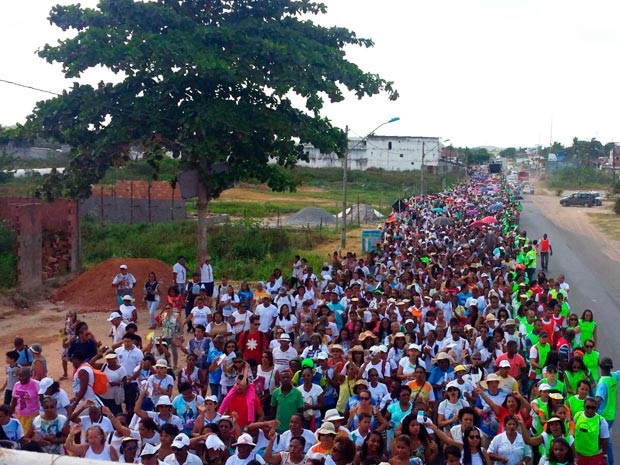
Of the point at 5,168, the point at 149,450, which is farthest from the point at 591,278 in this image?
the point at 5,168

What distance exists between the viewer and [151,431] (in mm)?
6320

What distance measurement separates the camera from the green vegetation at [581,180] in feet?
271

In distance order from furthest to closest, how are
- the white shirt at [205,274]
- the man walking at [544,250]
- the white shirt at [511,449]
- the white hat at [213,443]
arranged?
the man walking at [544,250] → the white shirt at [205,274] → the white shirt at [511,449] → the white hat at [213,443]

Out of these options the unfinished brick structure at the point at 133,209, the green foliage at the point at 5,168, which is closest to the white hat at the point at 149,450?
the unfinished brick structure at the point at 133,209

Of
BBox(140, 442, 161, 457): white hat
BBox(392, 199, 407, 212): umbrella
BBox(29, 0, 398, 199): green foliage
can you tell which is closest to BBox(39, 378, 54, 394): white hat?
BBox(140, 442, 161, 457): white hat

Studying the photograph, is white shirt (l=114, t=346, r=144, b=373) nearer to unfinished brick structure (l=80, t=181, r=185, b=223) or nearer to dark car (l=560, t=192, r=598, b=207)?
unfinished brick structure (l=80, t=181, r=185, b=223)

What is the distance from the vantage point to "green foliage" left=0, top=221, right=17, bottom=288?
18641 millimetres

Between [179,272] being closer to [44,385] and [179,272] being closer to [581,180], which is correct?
[44,385]

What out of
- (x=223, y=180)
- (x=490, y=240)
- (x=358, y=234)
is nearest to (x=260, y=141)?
(x=223, y=180)

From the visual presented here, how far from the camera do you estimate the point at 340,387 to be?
7945mm

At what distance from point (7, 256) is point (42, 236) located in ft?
5.53

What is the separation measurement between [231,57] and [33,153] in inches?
2533

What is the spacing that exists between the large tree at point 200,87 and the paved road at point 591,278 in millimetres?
7829

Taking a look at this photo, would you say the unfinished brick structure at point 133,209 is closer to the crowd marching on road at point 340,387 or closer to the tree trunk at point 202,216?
the tree trunk at point 202,216
